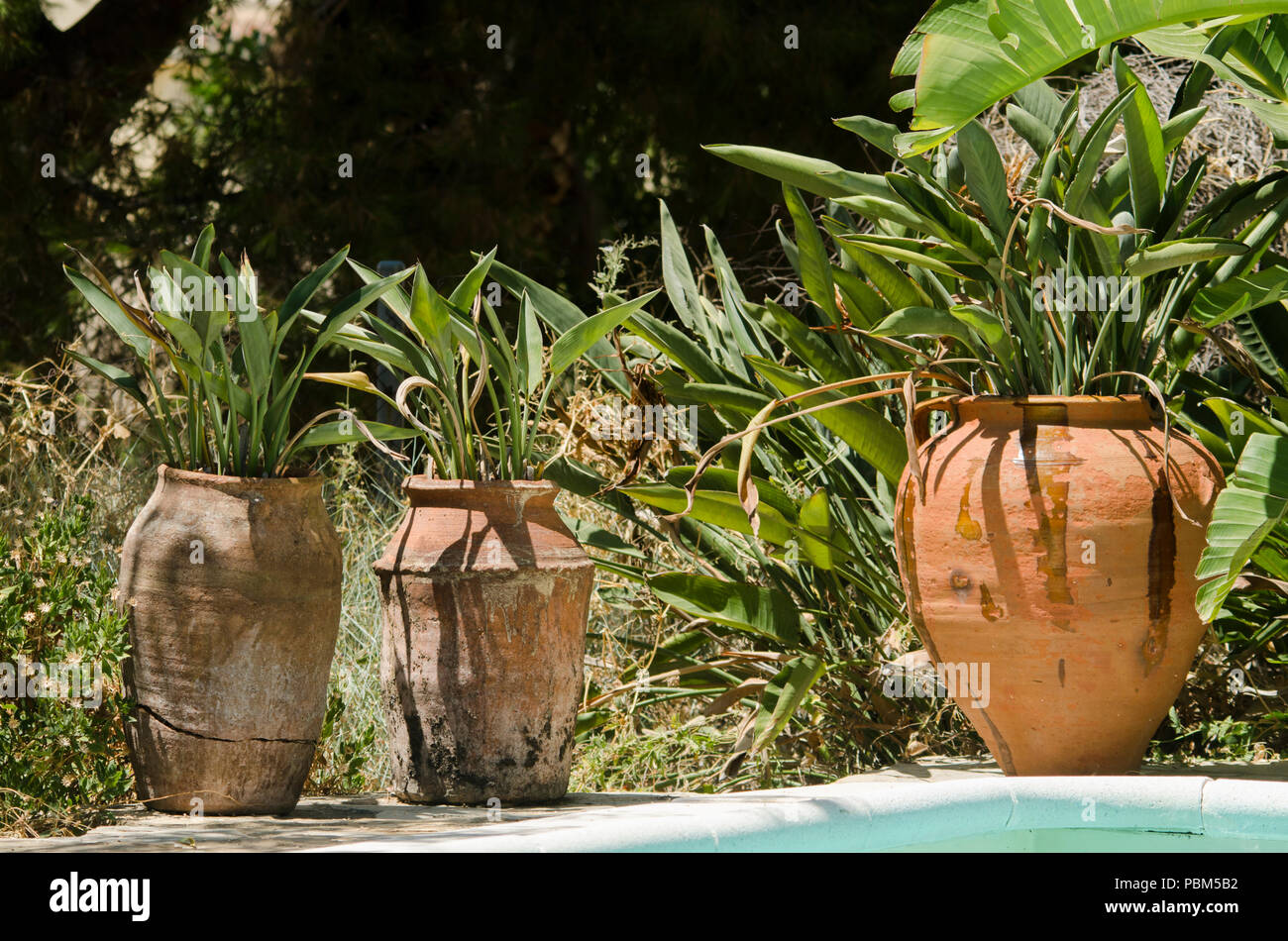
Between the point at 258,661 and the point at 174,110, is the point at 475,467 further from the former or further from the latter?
the point at 174,110

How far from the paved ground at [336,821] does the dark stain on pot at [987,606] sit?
1.21 ft

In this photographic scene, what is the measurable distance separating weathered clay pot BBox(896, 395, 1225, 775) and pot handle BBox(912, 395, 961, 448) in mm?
79

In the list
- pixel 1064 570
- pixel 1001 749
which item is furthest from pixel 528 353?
pixel 1001 749

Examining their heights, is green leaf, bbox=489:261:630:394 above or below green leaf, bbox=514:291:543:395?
above

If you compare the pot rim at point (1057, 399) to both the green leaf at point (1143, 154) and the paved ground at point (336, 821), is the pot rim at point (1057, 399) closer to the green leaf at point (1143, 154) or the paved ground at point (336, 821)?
the green leaf at point (1143, 154)

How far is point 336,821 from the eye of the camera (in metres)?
2.81

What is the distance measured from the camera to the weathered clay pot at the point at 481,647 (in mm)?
2949

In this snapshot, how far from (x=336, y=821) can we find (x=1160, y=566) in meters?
1.71

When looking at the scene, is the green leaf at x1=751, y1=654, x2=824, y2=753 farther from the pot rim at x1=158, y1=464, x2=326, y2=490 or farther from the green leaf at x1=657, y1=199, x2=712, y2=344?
the pot rim at x1=158, y1=464, x2=326, y2=490

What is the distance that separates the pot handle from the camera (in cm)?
315

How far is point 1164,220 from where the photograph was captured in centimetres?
311

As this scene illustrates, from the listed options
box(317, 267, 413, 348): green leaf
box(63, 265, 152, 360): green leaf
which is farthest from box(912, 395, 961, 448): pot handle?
box(63, 265, 152, 360): green leaf

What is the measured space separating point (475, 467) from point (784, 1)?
4.57 metres
